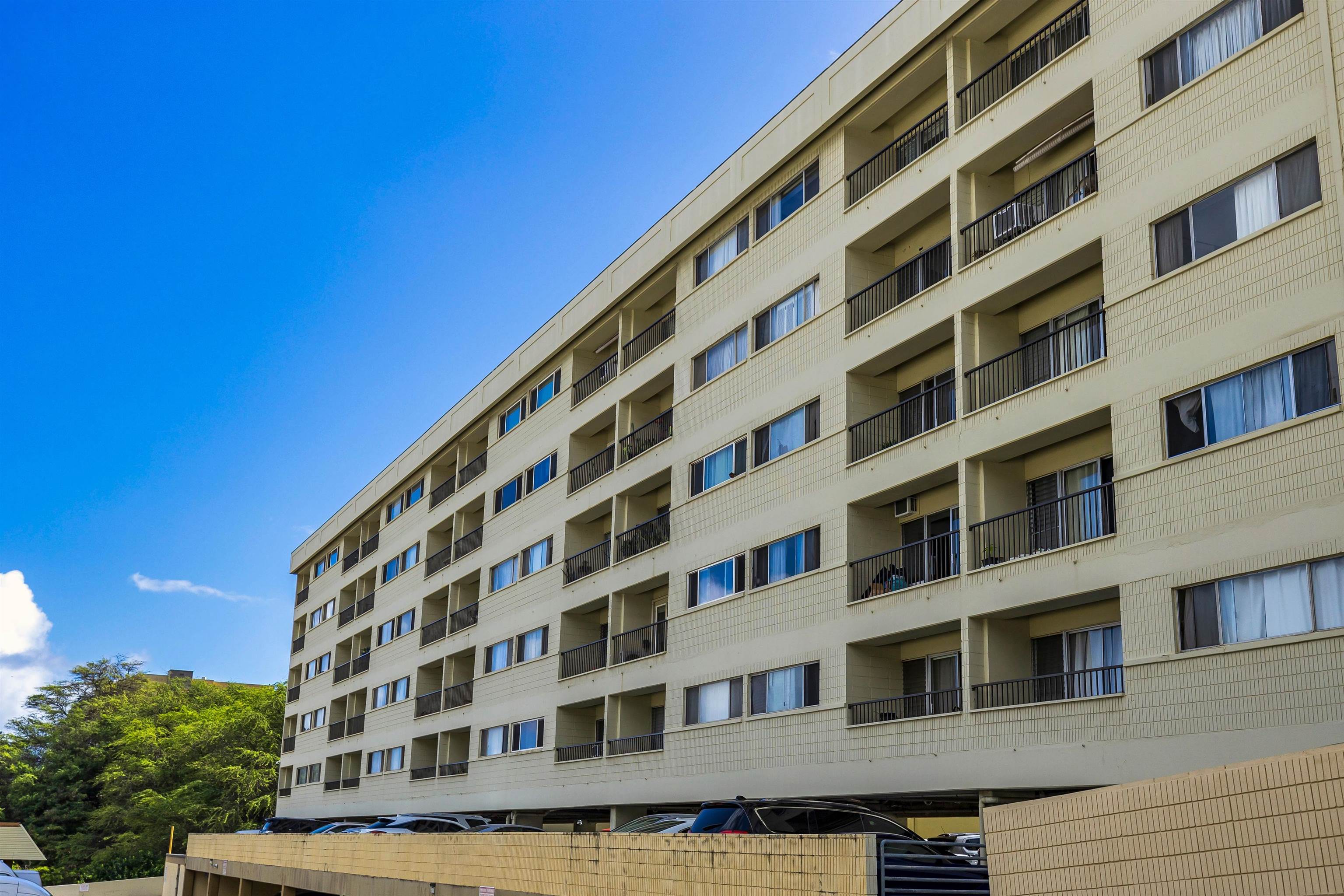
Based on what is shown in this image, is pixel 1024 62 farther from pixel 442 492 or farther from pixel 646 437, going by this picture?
pixel 442 492

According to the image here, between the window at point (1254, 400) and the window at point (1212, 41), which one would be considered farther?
the window at point (1212, 41)

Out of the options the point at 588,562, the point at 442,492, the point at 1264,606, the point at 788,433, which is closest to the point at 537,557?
the point at 588,562

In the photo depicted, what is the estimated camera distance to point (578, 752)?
3716cm

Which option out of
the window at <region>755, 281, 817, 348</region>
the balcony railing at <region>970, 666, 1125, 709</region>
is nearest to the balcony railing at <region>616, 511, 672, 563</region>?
the window at <region>755, 281, 817, 348</region>

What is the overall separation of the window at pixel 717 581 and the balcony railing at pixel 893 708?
5163 millimetres

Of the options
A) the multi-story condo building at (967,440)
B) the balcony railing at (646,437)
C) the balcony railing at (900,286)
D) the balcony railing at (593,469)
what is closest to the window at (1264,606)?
the multi-story condo building at (967,440)

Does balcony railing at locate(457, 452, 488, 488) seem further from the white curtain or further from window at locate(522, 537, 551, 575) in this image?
the white curtain

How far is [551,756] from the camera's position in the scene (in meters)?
38.4

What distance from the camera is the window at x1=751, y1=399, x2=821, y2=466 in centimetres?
2850

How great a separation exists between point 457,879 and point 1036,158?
58.1 feet

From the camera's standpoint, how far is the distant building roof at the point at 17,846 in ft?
232

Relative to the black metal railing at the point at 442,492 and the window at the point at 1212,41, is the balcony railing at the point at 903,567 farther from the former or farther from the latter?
the black metal railing at the point at 442,492

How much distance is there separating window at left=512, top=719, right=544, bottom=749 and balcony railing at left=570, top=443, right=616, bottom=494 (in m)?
7.46

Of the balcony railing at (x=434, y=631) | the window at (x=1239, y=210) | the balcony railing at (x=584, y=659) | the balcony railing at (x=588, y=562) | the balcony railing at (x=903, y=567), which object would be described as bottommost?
the balcony railing at (x=584, y=659)
